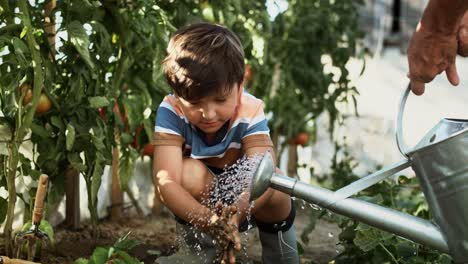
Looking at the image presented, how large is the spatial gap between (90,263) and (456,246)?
682 millimetres

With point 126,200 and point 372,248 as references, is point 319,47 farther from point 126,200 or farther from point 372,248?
point 372,248

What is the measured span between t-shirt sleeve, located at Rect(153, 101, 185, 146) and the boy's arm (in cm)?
1

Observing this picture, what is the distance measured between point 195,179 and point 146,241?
75 cm

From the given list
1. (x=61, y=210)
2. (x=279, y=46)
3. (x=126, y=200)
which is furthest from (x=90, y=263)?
(x=279, y=46)

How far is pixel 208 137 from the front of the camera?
1.97 m

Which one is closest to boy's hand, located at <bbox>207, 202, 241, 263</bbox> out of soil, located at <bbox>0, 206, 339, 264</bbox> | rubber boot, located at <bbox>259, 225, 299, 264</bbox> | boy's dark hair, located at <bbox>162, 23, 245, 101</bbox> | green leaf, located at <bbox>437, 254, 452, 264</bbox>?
boy's dark hair, located at <bbox>162, 23, 245, 101</bbox>

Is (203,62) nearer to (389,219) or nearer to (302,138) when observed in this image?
(389,219)

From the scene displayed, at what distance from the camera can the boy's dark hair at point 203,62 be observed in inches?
70.1

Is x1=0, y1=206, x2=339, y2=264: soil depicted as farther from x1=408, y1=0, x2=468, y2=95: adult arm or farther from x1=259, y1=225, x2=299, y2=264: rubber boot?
x1=408, y1=0, x2=468, y2=95: adult arm

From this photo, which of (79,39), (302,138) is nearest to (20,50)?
Result: (79,39)

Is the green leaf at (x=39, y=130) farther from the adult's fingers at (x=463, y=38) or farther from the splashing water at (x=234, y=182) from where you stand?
the adult's fingers at (x=463, y=38)

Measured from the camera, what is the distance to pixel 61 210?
2727 millimetres

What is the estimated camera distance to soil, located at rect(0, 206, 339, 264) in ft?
7.43

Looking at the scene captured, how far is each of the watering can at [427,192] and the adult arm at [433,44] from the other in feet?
0.29
